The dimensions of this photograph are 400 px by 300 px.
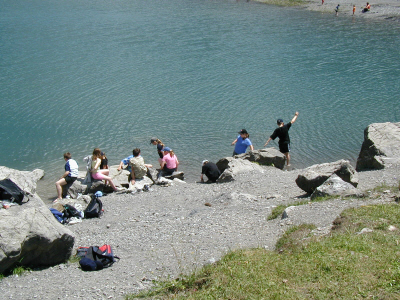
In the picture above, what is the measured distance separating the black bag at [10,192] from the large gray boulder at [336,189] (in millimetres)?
7963

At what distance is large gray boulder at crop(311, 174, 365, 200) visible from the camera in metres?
12.0

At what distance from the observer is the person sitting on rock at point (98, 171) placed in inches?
693

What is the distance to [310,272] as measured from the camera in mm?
7781

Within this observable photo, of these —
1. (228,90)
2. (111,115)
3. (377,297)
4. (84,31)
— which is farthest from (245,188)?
(84,31)

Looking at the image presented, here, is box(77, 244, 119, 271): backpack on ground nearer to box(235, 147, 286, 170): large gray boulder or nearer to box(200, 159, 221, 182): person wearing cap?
box(200, 159, 221, 182): person wearing cap

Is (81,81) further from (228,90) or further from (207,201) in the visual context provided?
(207,201)

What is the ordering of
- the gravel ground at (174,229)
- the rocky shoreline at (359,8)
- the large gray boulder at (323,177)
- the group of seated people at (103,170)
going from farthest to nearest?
the rocky shoreline at (359,8) → the group of seated people at (103,170) → the large gray boulder at (323,177) → the gravel ground at (174,229)

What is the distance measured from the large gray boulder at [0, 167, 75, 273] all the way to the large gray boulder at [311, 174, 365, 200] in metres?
6.79

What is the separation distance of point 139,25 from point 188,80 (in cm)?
2287

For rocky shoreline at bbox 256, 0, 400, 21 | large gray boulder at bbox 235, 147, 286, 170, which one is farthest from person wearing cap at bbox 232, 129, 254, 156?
rocky shoreline at bbox 256, 0, 400, 21

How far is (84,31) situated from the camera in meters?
49.9

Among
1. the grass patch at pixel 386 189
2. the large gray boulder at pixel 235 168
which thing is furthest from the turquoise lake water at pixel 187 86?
the grass patch at pixel 386 189

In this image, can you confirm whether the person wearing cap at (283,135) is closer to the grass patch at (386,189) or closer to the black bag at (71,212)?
the grass patch at (386,189)

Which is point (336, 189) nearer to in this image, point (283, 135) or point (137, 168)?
point (283, 135)
